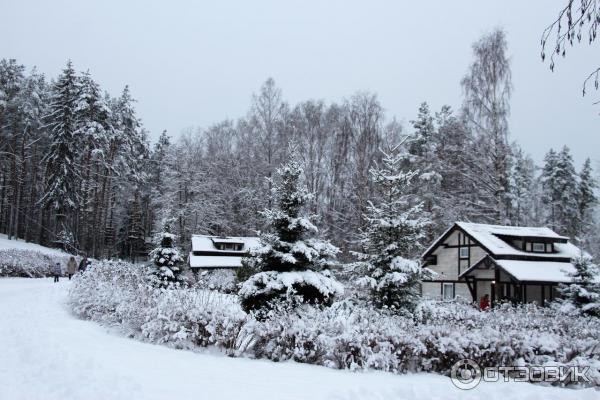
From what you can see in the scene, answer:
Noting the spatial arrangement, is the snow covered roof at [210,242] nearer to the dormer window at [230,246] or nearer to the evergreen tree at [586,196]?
the dormer window at [230,246]

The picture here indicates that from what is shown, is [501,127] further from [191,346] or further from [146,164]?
[146,164]

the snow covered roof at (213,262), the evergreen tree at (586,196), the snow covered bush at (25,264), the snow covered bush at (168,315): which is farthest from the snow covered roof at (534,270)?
the snow covered bush at (25,264)

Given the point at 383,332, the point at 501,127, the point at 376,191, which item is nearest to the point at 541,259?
the point at 501,127

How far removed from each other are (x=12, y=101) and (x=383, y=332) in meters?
45.6

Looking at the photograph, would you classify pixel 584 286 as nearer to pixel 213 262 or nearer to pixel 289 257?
pixel 289 257

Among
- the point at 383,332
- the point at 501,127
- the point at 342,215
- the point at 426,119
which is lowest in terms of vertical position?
the point at 383,332

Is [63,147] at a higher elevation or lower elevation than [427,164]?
higher

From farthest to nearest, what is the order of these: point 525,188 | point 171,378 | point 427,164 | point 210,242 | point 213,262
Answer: point 525,188
point 210,242
point 427,164
point 213,262
point 171,378

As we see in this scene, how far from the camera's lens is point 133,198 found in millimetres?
53344

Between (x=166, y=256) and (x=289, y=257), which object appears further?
(x=166, y=256)

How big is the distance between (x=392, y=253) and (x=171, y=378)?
797 cm

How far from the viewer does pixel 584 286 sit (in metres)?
18.1

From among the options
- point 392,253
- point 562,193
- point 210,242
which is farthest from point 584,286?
point 562,193

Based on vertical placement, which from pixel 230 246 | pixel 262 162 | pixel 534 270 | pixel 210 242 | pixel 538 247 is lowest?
pixel 534 270
